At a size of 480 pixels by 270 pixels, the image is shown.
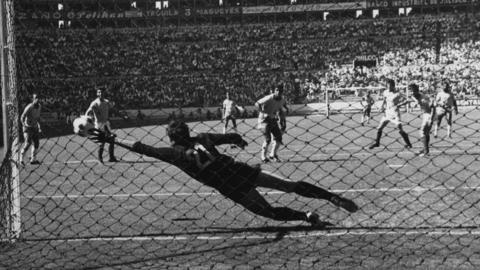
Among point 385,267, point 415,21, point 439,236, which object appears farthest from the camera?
point 415,21

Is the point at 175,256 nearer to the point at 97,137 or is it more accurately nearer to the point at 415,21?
the point at 97,137

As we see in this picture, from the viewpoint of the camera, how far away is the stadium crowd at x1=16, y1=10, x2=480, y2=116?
40625 millimetres

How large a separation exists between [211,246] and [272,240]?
28.1 inches

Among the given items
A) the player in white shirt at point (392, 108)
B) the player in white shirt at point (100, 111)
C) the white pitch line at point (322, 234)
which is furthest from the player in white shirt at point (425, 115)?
the white pitch line at point (322, 234)

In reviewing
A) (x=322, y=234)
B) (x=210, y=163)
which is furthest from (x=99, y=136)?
(x=322, y=234)

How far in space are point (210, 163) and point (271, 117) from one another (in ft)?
27.7

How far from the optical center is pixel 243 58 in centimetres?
5284

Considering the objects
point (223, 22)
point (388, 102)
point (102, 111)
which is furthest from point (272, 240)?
point (223, 22)

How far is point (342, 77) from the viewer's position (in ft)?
153

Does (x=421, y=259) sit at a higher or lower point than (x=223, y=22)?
lower

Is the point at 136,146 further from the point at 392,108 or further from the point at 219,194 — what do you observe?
the point at 392,108

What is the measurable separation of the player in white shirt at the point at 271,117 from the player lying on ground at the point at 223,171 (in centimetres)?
778

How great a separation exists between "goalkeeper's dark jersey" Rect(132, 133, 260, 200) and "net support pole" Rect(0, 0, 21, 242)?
1556 millimetres

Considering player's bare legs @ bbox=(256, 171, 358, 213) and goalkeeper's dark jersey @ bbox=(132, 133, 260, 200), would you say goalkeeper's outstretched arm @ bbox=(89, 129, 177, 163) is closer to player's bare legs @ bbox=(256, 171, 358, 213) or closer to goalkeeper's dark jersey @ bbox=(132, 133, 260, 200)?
goalkeeper's dark jersey @ bbox=(132, 133, 260, 200)
